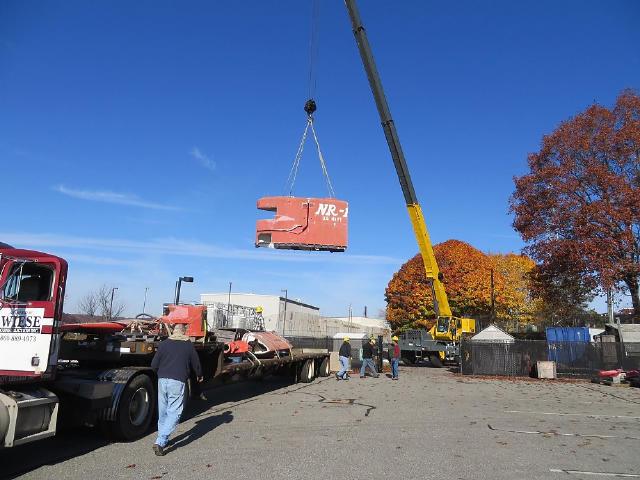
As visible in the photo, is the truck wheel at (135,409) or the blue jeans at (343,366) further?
the blue jeans at (343,366)

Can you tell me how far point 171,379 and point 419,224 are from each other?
18976 mm

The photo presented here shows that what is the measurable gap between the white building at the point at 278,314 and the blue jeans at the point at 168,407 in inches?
2306

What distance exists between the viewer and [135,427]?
7.48 meters

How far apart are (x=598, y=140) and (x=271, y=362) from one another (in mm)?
23803

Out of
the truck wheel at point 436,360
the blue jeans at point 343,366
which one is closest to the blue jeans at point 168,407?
the blue jeans at point 343,366

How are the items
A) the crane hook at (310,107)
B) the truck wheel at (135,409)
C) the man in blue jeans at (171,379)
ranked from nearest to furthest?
1. the man in blue jeans at (171,379)
2. the truck wheel at (135,409)
3. the crane hook at (310,107)

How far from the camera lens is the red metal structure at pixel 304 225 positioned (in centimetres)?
1263

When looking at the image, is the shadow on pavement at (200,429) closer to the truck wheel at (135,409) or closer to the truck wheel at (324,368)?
the truck wheel at (135,409)

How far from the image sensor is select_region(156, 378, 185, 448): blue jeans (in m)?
6.49

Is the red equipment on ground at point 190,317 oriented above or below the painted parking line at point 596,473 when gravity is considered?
above

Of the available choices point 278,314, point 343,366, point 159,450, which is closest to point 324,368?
point 343,366

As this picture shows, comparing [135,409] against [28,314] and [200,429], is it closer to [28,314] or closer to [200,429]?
[200,429]

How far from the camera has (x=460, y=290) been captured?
51.2 m

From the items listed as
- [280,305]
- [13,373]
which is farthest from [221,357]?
[280,305]
